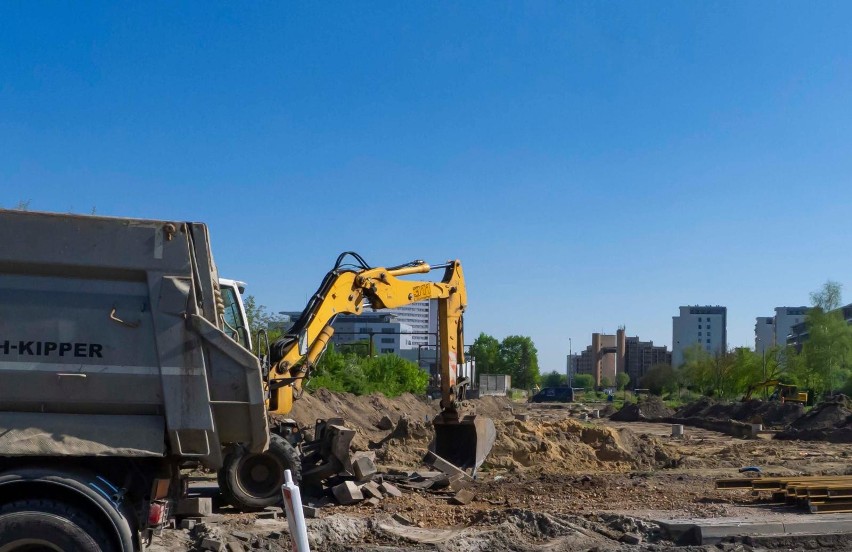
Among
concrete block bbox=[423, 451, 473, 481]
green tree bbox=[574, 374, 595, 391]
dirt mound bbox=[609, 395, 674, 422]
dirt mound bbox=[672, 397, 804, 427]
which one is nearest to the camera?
concrete block bbox=[423, 451, 473, 481]

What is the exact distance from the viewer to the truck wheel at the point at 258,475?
12.7 m

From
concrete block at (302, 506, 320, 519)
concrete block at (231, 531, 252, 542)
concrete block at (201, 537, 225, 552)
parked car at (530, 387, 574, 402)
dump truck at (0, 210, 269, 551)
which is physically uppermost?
dump truck at (0, 210, 269, 551)

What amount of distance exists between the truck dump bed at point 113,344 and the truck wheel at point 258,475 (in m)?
6.58

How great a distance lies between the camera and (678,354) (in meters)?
166

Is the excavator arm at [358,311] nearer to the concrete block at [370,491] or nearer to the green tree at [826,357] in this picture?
the concrete block at [370,491]

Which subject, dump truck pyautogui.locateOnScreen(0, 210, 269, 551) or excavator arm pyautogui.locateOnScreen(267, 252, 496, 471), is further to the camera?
excavator arm pyautogui.locateOnScreen(267, 252, 496, 471)

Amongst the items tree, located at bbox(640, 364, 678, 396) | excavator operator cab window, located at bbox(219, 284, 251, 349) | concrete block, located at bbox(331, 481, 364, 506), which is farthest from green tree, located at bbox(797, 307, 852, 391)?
Result: excavator operator cab window, located at bbox(219, 284, 251, 349)

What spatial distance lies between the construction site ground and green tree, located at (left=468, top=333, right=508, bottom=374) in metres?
110

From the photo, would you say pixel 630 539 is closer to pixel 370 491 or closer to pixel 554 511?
pixel 554 511

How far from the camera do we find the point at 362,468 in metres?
14.3

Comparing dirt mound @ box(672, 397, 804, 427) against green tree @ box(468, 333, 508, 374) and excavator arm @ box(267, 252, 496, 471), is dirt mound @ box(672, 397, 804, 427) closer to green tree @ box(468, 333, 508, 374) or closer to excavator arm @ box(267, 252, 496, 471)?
excavator arm @ box(267, 252, 496, 471)

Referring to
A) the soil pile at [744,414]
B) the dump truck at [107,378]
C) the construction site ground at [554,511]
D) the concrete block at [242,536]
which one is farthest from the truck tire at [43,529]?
the soil pile at [744,414]

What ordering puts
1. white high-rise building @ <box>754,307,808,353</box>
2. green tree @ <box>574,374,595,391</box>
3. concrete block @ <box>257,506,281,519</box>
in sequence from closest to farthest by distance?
concrete block @ <box>257,506,281,519</box>
green tree @ <box>574,374,595,391</box>
white high-rise building @ <box>754,307,808,353</box>

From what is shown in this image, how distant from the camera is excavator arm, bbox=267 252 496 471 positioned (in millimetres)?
13438
